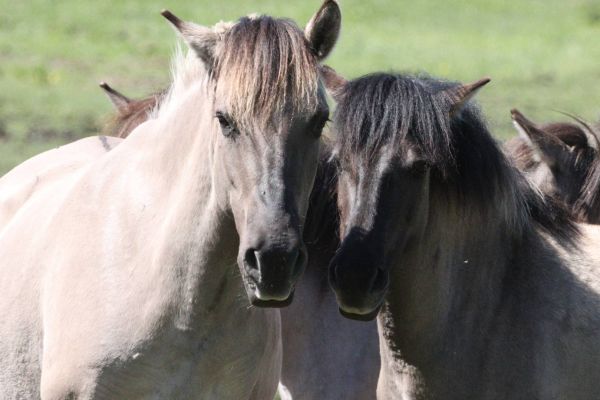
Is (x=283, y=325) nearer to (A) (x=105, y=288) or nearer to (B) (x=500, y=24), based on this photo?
(A) (x=105, y=288)

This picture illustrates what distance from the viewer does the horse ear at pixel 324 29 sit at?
4180 millimetres

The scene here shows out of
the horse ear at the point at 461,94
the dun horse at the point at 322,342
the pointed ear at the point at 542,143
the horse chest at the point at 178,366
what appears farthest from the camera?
the pointed ear at the point at 542,143

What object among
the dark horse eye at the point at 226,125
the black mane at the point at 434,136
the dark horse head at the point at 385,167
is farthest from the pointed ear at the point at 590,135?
the dark horse eye at the point at 226,125

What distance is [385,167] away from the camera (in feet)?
14.0

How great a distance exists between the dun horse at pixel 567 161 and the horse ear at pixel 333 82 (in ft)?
4.60

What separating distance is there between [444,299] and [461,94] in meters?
0.80

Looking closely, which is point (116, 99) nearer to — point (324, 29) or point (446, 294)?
point (324, 29)

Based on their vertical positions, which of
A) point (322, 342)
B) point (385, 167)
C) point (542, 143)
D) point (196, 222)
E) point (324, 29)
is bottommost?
point (322, 342)

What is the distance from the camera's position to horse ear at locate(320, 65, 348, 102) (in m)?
4.61

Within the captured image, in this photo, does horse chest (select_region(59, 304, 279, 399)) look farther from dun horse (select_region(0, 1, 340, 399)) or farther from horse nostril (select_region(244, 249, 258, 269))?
horse nostril (select_region(244, 249, 258, 269))

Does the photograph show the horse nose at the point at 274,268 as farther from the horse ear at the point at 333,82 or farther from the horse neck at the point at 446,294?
the horse ear at the point at 333,82

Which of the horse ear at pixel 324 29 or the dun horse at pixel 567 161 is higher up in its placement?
the horse ear at pixel 324 29

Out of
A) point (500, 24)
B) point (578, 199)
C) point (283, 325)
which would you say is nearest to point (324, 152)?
point (283, 325)

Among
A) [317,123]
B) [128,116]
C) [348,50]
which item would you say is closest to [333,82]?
[317,123]
